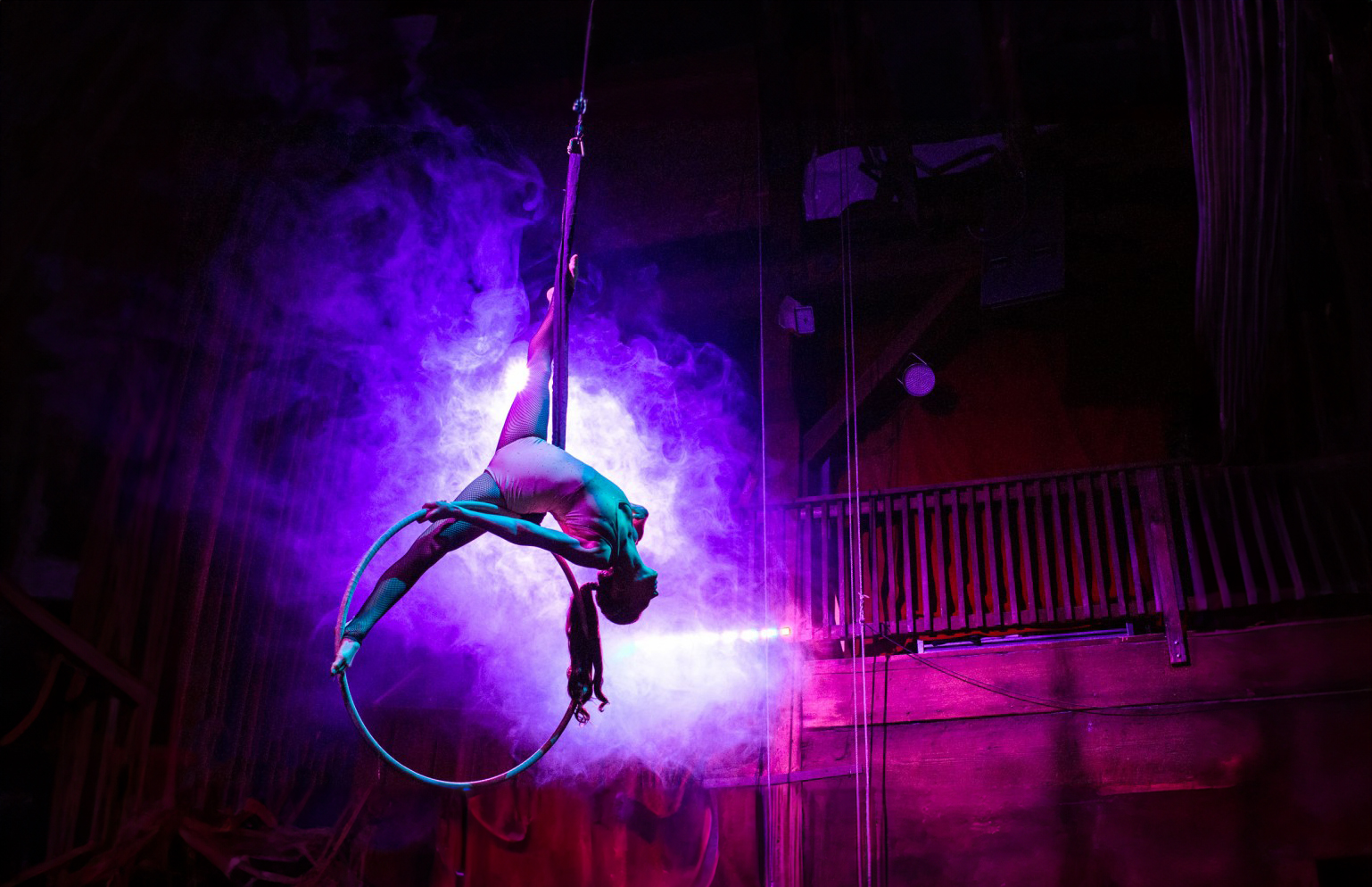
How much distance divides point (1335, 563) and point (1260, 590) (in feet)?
1.27

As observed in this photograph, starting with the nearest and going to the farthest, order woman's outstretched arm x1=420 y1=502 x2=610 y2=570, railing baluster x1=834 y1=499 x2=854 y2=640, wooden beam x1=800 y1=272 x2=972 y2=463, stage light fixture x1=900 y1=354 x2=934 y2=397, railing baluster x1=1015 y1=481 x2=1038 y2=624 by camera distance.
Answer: woman's outstretched arm x1=420 y1=502 x2=610 y2=570 < railing baluster x1=1015 y1=481 x2=1038 y2=624 < railing baluster x1=834 y1=499 x2=854 y2=640 < wooden beam x1=800 y1=272 x2=972 y2=463 < stage light fixture x1=900 y1=354 x2=934 y2=397

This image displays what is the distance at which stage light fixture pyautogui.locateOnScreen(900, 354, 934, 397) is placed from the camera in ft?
22.2

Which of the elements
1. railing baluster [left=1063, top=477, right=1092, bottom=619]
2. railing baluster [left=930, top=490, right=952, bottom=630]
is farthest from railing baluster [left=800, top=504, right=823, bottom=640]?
railing baluster [left=1063, top=477, right=1092, bottom=619]

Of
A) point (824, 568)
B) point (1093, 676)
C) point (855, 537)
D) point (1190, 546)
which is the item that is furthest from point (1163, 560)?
point (824, 568)

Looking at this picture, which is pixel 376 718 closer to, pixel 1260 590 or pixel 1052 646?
pixel 1052 646

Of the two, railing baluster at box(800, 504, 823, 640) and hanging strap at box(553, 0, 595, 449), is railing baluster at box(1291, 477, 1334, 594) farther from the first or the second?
hanging strap at box(553, 0, 595, 449)

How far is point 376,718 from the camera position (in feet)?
20.2

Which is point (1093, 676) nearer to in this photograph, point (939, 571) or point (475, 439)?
point (939, 571)

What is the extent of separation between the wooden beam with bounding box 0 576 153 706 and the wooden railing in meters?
3.82

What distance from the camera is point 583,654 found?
3783 mm

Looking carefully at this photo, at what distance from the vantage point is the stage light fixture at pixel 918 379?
676 cm

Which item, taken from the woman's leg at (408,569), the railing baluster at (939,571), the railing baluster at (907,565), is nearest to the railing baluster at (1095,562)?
the railing baluster at (939,571)

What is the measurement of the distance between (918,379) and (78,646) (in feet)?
17.4

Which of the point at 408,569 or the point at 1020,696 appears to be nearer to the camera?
the point at 408,569
